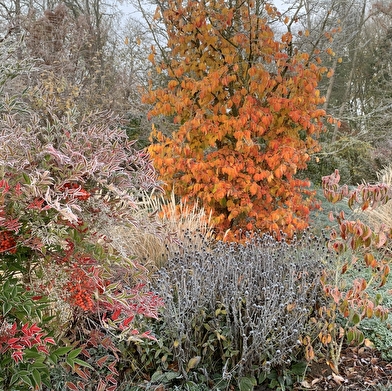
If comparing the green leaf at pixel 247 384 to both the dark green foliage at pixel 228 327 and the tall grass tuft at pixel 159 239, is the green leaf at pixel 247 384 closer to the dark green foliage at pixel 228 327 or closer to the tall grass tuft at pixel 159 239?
the dark green foliage at pixel 228 327

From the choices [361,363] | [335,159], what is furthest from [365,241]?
[335,159]

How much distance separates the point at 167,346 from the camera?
286 cm

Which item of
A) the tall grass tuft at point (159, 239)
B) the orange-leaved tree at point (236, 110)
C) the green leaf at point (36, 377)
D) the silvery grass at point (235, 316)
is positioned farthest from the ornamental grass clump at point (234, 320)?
the orange-leaved tree at point (236, 110)

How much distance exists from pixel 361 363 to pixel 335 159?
299 inches

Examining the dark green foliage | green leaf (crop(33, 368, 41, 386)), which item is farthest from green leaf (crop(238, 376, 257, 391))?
green leaf (crop(33, 368, 41, 386))

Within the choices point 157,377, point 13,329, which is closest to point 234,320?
point 157,377

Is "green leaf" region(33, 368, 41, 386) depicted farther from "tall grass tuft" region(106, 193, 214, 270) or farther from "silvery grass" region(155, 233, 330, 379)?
"tall grass tuft" region(106, 193, 214, 270)

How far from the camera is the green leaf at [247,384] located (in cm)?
259

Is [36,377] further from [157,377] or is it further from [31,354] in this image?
[157,377]

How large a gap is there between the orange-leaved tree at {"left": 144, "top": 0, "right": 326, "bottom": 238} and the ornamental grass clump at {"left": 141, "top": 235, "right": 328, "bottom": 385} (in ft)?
5.76

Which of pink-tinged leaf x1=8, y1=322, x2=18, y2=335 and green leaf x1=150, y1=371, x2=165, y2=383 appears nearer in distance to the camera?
pink-tinged leaf x1=8, y1=322, x2=18, y2=335

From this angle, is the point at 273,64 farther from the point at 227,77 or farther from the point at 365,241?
the point at 365,241

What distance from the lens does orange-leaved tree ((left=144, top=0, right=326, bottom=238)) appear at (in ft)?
15.6

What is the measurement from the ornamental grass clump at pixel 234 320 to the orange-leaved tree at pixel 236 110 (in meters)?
1.76
